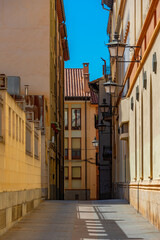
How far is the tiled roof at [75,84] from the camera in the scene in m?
75.5

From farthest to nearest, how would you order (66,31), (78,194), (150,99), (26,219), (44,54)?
(78,194), (66,31), (44,54), (26,219), (150,99)

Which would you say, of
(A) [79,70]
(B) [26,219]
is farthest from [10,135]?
(A) [79,70]

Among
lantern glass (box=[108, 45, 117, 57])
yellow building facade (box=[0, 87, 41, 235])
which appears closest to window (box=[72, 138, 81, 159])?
yellow building facade (box=[0, 87, 41, 235])

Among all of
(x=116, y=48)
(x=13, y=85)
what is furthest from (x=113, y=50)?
(x=13, y=85)

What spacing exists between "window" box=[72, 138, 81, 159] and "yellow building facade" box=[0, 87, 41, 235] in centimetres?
5273

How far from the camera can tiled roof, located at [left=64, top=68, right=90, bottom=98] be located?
7550 cm

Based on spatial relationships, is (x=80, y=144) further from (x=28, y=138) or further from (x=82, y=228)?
(x=82, y=228)

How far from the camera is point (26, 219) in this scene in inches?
682

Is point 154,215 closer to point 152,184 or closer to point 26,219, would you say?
point 152,184

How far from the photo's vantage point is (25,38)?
131 feet

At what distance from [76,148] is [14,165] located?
194ft

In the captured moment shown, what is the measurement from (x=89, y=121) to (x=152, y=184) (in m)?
59.9

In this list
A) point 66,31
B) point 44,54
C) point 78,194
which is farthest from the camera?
point 78,194

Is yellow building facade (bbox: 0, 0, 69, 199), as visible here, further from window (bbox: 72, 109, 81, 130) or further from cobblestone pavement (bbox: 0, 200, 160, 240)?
window (bbox: 72, 109, 81, 130)
